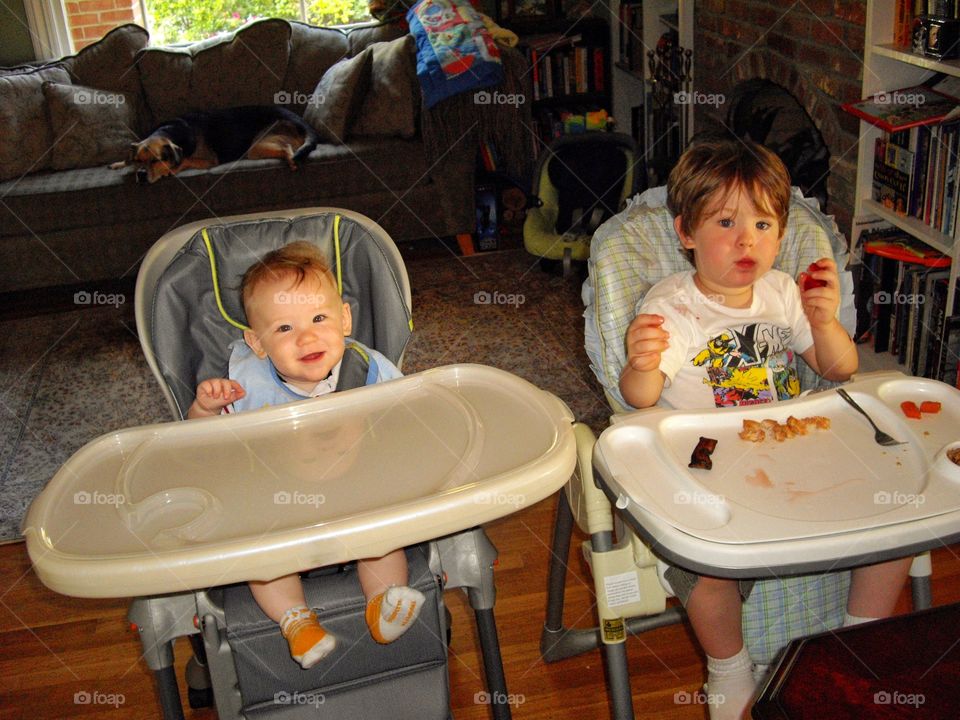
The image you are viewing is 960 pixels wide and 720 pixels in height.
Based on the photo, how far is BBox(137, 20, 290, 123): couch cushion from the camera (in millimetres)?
4371

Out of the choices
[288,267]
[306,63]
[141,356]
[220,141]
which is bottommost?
[141,356]

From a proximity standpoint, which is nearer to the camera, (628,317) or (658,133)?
(628,317)

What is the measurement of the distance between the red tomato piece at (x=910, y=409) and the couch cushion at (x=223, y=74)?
3.52m

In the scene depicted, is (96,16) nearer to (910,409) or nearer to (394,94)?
(394,94)

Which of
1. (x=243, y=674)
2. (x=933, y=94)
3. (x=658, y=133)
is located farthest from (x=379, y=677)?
(x=658, y=133)

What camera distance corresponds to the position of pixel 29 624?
216 cm

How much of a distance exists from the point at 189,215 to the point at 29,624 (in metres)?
2.21

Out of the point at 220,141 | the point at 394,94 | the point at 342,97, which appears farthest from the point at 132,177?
the point at 394,94

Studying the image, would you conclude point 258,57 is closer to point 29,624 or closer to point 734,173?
point 29,624

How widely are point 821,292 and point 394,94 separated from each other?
281 centimetres

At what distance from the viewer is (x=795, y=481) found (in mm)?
1297

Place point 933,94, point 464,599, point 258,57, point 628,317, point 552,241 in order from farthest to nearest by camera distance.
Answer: point 258,57 → point 552,241 → point 933,94 → point 464,599 → point 628,317

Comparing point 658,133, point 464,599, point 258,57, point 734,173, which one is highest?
point 734,173

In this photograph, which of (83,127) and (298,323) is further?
(83,127)
